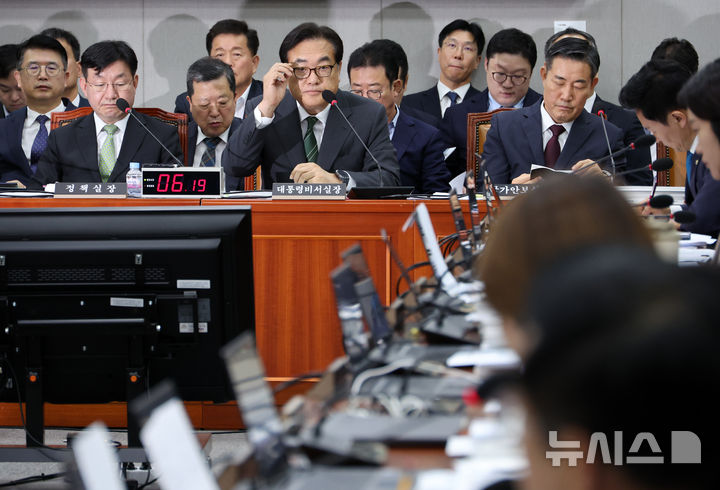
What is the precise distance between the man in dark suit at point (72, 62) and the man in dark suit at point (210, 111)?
1265 mm

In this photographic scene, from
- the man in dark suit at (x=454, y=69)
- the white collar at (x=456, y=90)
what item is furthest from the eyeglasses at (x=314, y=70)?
the white collar at (x=456, y=90)

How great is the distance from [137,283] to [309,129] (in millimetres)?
2188

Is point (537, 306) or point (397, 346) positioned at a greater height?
point (537, 306)

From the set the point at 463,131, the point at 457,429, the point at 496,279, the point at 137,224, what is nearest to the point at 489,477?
the point at 457,429

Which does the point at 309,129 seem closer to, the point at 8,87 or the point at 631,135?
the point at 631,135

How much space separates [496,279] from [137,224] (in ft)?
3.51

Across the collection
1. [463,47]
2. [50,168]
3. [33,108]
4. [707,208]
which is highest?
[463,47]

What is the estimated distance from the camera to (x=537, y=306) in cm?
42

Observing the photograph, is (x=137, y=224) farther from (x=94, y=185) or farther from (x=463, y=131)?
(x=463, y=131)

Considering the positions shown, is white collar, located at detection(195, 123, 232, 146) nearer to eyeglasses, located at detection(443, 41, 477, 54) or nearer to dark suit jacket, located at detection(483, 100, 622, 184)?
dark suit jacket, located at detection(483, 100, 622, 184)

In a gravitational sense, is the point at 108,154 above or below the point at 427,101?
below

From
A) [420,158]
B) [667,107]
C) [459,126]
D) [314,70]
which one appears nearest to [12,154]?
[314,70]

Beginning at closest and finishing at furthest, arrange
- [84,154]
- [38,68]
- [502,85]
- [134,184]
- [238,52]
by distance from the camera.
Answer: [134,184] < [84,154] < [38,68] < [502,85] < [238,52]

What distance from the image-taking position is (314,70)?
3781mm
